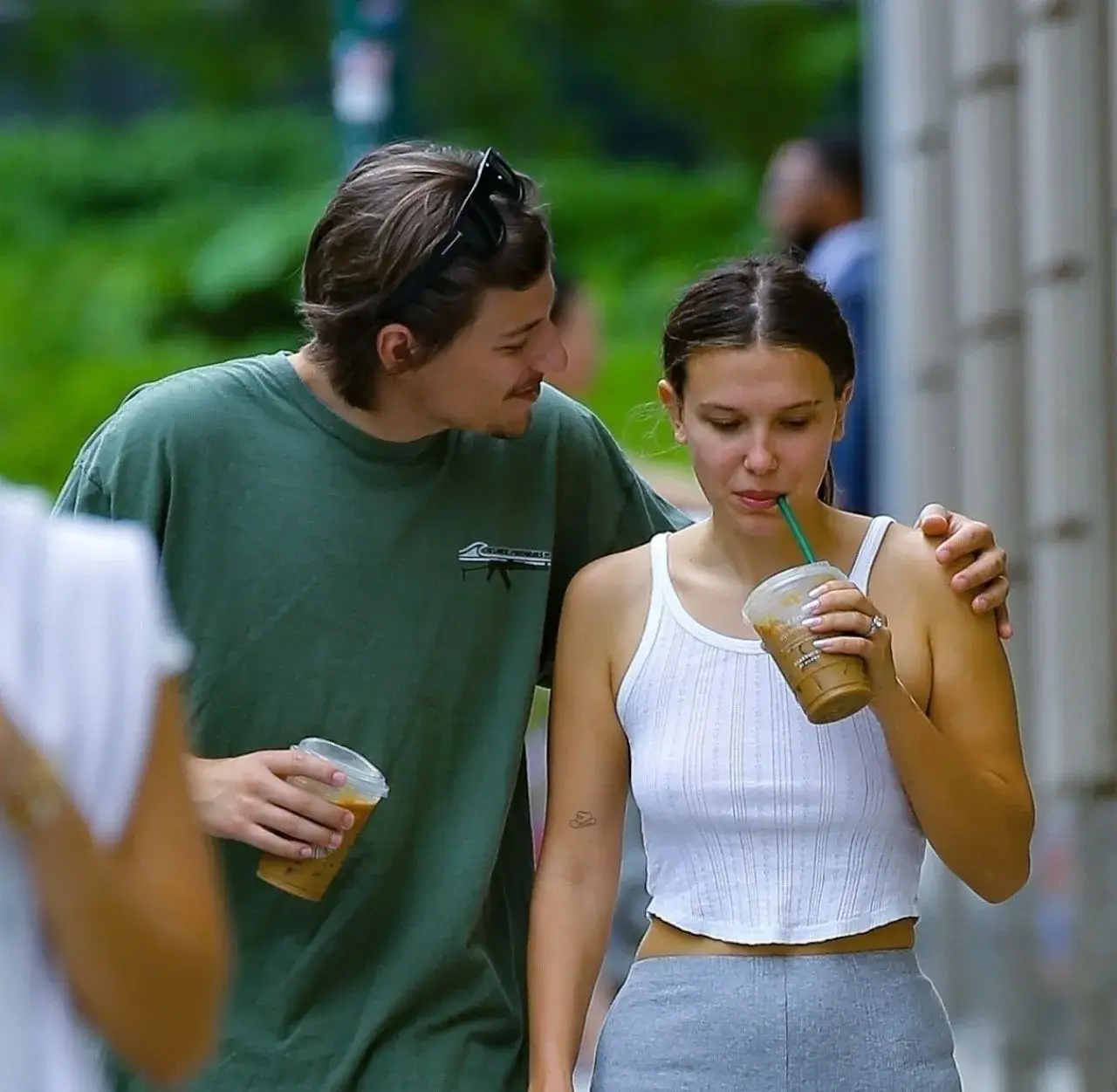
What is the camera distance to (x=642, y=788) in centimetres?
283

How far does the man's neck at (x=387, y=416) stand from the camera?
298 centimetres

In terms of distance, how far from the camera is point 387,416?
299cm

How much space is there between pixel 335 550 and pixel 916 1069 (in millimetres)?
948

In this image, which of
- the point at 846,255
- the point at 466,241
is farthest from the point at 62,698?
the point at 846,255

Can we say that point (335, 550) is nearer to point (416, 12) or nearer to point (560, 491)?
point (560, 491)

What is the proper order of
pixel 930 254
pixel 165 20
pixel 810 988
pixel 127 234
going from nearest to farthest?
pixel 810 988, pixel 930 254, pixel 127 234, pixel 165 20

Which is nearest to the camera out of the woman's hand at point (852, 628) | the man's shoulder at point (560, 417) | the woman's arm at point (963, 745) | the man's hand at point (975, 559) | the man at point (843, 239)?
the woman's hand at point (852, 628)

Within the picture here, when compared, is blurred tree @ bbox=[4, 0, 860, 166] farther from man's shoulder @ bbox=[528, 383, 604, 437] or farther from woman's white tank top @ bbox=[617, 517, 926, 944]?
woman's white tank top @ bbox=[617, 517, 926, 944]

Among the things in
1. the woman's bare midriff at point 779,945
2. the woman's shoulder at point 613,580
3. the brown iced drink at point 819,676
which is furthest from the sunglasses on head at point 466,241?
the woman's bare midriff at point 779,945

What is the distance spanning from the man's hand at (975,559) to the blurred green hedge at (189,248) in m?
9.35

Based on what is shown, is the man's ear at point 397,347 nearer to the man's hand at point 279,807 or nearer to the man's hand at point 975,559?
A: the man's hand at point 279,807

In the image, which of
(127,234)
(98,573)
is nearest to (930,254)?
(98,573)

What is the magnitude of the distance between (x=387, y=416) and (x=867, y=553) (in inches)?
25.0

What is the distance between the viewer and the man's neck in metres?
2.98
